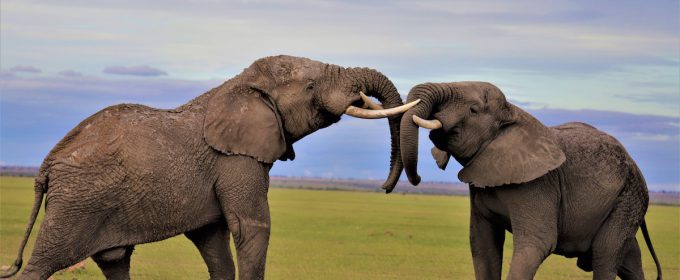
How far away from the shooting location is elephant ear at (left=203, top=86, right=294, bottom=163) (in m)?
12.5

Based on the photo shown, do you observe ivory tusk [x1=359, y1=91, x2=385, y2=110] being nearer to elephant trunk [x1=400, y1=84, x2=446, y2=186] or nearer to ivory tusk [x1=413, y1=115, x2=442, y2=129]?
elephant trunk [x1=400, y1=84, x2=446, y2=186]

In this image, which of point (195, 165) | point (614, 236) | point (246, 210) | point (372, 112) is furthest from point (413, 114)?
point (614, 236)

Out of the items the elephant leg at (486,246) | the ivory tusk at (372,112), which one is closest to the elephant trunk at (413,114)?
the ivory tusk at (372,112)

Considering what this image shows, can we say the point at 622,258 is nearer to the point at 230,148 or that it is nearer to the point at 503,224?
the point at 503,224

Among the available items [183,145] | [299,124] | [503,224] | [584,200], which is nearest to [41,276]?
[183,145]

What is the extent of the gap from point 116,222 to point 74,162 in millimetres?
732

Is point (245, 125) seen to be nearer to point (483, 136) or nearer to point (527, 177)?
point (483, 136)

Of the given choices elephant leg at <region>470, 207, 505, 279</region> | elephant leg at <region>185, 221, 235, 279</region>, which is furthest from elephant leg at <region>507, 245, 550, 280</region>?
elephant leg at <region>185, 221, 235, 279</region>

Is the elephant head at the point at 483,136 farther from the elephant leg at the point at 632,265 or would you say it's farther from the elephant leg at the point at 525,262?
the elephant leg at the point at 632,265

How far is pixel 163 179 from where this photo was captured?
12.2 m

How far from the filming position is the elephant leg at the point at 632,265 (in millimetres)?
14344

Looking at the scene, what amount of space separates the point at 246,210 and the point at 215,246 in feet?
2.83

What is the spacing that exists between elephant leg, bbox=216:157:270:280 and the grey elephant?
0.03 ft

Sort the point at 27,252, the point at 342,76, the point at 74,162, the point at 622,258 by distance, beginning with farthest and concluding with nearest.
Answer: the point at 27,252, the point at 622,258, the point at 342,76, the point at 74,162
